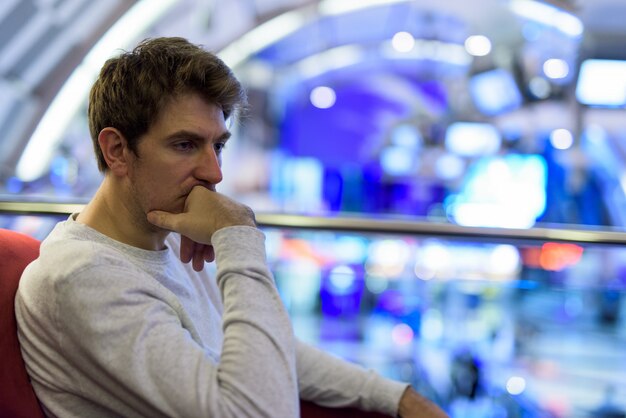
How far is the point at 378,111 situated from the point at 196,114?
54.5 feet

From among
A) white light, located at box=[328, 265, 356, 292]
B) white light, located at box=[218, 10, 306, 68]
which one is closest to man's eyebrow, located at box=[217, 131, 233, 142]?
white light, located at box=[328, 265, 356, 292]

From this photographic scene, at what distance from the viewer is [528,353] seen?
244 centimetres

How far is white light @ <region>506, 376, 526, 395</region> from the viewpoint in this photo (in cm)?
236

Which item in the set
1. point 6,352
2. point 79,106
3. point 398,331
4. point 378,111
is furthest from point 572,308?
point 378,111

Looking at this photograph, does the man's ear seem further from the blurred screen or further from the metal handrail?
the blurred screen

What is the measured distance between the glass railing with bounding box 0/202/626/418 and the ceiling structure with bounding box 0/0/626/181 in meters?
5.10

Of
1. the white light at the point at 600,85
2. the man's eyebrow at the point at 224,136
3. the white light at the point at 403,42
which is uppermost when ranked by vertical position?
the white light at the point at 403,42

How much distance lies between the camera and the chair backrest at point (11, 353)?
108cm

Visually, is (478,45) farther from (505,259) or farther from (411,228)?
(411,228)

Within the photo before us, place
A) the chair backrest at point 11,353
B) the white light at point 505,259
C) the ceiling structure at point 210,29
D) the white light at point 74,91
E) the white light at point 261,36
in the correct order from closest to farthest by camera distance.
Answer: the chair backrest at point 11,353
the white light at point 505,259
the ceiling structure at point 210,29
the white light at point 74,91
the white light at point 261,36

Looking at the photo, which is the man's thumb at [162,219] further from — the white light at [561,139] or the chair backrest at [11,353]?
the white light at [561,139]

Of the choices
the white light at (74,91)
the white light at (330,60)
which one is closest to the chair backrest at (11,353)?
the white light at (74,91)

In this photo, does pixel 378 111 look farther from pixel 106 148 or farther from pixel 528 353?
pixel 106 148

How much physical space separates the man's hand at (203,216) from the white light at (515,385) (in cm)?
149
